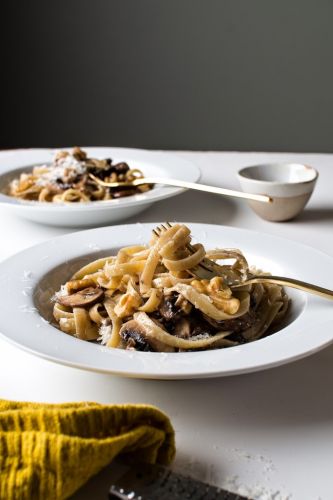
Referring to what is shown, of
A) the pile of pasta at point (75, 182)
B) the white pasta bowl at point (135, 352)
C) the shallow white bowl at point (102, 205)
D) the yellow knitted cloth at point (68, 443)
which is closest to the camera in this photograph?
the yellow knitted cloth at point (68, 443)

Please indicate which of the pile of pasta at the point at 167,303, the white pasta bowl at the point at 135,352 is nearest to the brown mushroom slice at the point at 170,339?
the pile of pasta at the point at 167,303

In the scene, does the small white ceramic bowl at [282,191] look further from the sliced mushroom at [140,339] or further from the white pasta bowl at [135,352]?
the sliced mushroom at [140,339]

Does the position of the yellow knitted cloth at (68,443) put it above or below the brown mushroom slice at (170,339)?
above

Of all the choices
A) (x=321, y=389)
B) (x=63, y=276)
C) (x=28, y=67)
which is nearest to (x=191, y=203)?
(x=63, y=276)

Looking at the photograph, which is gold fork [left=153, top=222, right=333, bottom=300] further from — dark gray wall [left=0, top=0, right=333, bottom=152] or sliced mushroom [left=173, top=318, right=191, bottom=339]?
dark gray wall [left=0, top=0, right=333, bottom=152]

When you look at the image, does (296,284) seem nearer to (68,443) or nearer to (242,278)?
(242,278)

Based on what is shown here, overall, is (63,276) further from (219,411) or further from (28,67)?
(28,67)
